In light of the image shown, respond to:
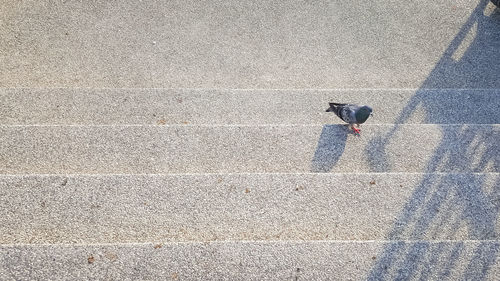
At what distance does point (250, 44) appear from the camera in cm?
780

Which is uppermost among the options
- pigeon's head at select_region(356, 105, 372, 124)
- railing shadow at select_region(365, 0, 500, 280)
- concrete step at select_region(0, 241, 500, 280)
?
pigeon's head at select_region(356, 105, 372, 124)

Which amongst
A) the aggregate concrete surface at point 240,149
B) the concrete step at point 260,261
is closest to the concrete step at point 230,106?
the aggregate concrete surface at point 240,149

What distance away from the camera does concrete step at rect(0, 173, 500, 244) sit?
406 centimetres

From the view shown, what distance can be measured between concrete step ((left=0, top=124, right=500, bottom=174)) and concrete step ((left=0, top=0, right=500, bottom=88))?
1.88 meters

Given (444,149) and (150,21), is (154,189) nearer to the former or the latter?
(444,149)

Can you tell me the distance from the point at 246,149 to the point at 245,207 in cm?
103

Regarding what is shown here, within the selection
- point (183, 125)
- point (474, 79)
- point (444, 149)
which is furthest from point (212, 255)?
point (474, 79)

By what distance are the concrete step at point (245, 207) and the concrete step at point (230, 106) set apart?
1447 mm

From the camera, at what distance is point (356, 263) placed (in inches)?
151

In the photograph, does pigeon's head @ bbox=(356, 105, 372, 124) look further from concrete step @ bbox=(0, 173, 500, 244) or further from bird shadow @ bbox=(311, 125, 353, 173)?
concrete step @ bbox=(0, 173, 500, 244)

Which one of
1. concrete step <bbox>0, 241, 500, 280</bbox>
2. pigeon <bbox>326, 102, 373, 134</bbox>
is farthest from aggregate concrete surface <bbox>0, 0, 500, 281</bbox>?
pigeon <bbox>326, 102, 373, 134</bbox>

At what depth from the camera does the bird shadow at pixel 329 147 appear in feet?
16.7

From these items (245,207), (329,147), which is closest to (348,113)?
(329,147)

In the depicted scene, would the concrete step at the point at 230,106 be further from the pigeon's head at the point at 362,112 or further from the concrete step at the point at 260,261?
the concrete step at the point at 260,261
